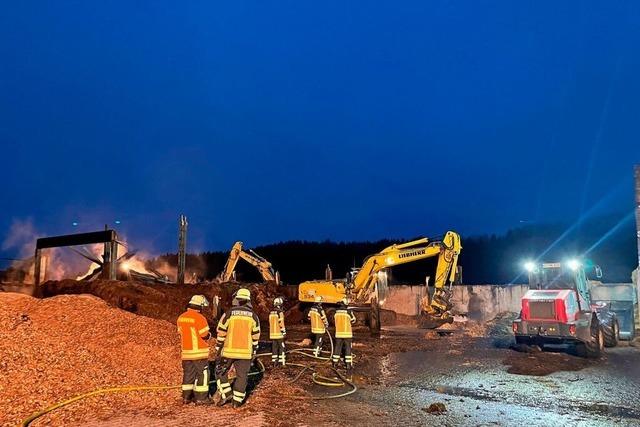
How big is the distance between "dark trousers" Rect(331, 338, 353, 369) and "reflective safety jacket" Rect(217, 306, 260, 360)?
4.06 metres

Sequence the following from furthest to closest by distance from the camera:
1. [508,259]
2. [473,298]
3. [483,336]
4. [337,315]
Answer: [508,259]
[473,298]
[483,336]
[337,315]

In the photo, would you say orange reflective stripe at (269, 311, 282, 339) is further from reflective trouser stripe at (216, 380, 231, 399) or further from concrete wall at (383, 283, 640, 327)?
concrete wall at (383, 283, 640, 327)

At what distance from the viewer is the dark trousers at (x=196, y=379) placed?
8.32m

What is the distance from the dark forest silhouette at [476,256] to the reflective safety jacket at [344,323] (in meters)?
28.9

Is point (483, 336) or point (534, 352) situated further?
point (483, 336)

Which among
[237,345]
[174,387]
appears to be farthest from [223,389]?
[174,387]

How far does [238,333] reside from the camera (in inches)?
327

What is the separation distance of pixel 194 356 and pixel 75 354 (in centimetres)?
336

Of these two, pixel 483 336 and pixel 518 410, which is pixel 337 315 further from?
pixel 483 336

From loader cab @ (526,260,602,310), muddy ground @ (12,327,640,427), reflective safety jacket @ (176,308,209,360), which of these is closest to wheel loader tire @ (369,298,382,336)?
muddy ground @ (12,327,640,427)

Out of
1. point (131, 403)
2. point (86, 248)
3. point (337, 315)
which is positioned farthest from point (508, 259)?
point (131, 403)

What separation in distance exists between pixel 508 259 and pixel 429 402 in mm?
54230

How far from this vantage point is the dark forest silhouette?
4978 cm

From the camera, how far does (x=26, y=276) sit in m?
30.3
